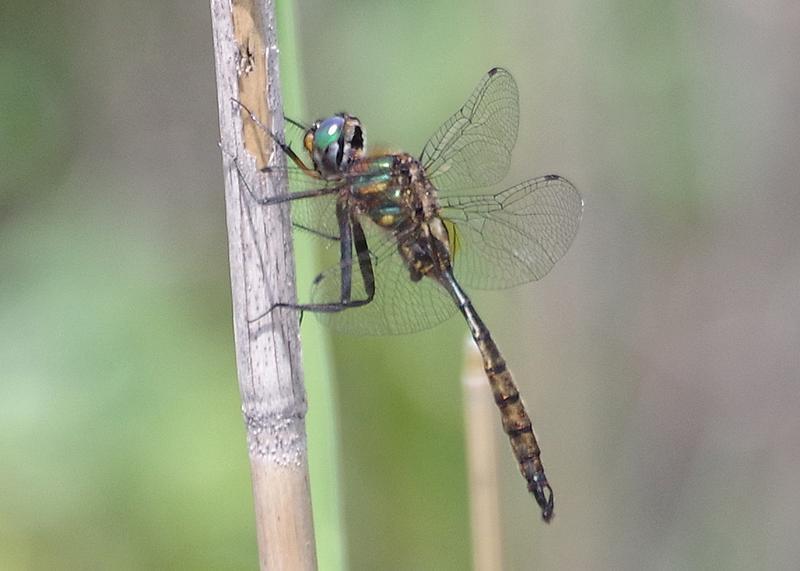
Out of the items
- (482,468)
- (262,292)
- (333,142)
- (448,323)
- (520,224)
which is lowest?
(482,468)

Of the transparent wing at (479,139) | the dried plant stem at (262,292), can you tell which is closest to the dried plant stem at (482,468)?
the dried plant stem at (262,292)

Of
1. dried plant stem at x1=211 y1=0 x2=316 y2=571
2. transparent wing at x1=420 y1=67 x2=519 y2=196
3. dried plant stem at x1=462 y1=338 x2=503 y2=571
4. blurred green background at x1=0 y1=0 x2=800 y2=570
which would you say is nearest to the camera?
dried plant stem at x1=211 y1=0 x2=316 y2=571

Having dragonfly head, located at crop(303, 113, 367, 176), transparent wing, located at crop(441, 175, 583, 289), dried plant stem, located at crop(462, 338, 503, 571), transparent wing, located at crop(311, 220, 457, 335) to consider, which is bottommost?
dried plant stem, located at crop(462, 338, 503, 571)

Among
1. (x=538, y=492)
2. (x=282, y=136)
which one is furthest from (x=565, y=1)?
(x=282, y=136)

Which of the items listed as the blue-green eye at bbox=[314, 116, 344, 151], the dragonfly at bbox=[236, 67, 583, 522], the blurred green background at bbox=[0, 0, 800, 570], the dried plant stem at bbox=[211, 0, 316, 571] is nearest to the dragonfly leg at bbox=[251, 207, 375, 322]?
the dragonfly at bbox=[236, 67, 583, 522]

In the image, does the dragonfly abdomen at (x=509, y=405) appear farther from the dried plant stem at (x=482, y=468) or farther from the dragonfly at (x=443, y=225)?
the dried plant stem at (x=482, y=468)

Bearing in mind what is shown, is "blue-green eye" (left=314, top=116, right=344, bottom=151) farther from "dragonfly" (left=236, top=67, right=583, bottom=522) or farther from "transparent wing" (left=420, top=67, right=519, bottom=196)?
"transparent wing" (left=420, top=67, right=519, bottom=196)

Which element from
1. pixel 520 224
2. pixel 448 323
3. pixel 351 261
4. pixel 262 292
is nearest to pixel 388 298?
pixel 351 261

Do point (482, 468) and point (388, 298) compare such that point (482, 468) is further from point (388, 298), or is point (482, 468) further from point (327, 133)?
point (327, 133)
